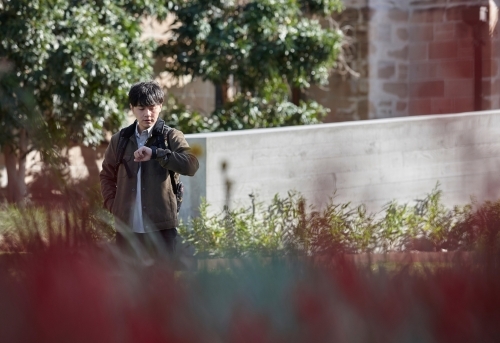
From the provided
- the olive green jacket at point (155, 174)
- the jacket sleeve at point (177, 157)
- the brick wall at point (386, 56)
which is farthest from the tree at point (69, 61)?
the brick wall at point (386, 56)

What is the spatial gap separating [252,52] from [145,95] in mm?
6134

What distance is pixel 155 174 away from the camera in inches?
161

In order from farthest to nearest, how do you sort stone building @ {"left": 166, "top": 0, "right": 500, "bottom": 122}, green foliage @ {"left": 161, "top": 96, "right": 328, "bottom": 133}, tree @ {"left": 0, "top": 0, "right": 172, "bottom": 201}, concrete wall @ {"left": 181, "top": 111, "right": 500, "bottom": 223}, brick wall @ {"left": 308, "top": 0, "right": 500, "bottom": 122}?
brick wall @ {"left": 308, "top": 0, "right": 500, "bottom": 122}, stone building @ {"left": 166, "top": 0, "right": 500, "bottom": 122}, green foliage @ {"left": 161, "top": 96, "right": 328, "bottom": 133}, tree @ {"left": 0, "top": 0, "right": 172, "bottom": 201}, concrete wall @ {"left": 181, "top": 111, "right": 500, "bottom": 223}

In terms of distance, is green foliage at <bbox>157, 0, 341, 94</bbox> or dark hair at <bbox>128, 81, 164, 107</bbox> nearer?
dark hair at <bbox>128, 81, 164, 107</bbox>

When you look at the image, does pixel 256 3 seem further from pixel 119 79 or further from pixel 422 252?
pixel 422 252

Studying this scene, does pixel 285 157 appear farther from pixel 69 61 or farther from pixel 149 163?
pixel 149 163

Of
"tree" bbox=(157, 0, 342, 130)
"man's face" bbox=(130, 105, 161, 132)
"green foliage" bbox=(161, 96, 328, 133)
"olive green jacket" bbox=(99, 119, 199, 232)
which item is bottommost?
"olive green jacket" bbox=(99, 119, 199, 232)

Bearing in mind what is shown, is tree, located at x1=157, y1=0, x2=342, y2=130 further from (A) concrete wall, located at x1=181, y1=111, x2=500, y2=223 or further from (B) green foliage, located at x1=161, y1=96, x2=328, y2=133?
(A) concrete wall, located at x1=181, y1=111, x2=500, y2=223

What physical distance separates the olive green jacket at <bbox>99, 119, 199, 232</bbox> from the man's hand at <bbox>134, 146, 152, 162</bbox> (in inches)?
3.7

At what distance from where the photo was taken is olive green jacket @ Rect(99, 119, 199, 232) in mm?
3961

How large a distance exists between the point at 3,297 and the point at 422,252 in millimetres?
812

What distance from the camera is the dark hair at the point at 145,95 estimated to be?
158 inches

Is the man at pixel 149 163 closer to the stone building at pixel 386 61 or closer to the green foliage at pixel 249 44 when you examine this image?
the green foliage at pixel 249 44

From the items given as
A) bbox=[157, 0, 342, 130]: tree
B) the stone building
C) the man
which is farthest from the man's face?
the stone building
